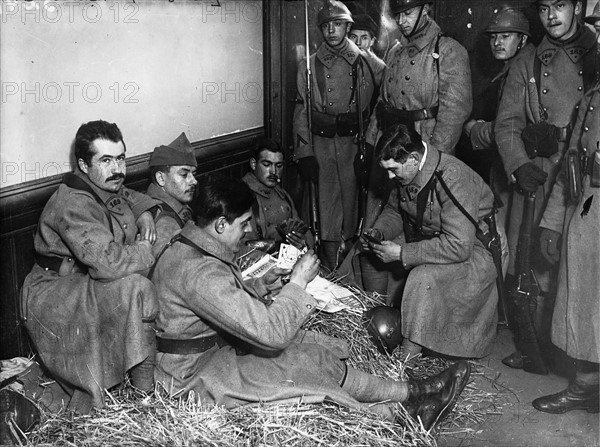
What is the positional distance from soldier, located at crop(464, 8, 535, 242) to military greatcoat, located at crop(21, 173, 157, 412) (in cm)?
291

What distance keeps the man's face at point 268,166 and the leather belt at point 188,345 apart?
2469mm

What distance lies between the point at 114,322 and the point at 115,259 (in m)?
0.34

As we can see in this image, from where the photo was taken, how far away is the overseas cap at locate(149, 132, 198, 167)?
16.2ft

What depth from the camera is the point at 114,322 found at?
3961 millimetres

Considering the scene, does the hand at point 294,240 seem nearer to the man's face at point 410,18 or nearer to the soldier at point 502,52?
the soldier at point 502,52

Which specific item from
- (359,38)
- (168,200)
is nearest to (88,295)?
(168,200)

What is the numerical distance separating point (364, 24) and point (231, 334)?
435 centimetres

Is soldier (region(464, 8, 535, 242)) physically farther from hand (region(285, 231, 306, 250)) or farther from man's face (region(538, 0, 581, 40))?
hand (region(285, 231, 306, 250))

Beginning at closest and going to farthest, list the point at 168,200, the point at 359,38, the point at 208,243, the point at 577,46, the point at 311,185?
1. the point at 208,243
2. the point at 168,200
3. the point at 577,46
4. the point at 311,185
5. the point at 359,38

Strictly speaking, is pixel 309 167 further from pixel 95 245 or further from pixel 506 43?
pixel 95 245

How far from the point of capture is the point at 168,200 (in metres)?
4.86

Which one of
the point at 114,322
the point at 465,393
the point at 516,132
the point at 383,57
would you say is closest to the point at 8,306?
the point at 114,322

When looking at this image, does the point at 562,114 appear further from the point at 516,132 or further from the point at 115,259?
the point at 115,259

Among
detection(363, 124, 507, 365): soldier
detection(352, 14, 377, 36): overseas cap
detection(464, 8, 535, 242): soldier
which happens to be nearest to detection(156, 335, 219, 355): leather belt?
detection(363, 124, 507, 365): soldier
